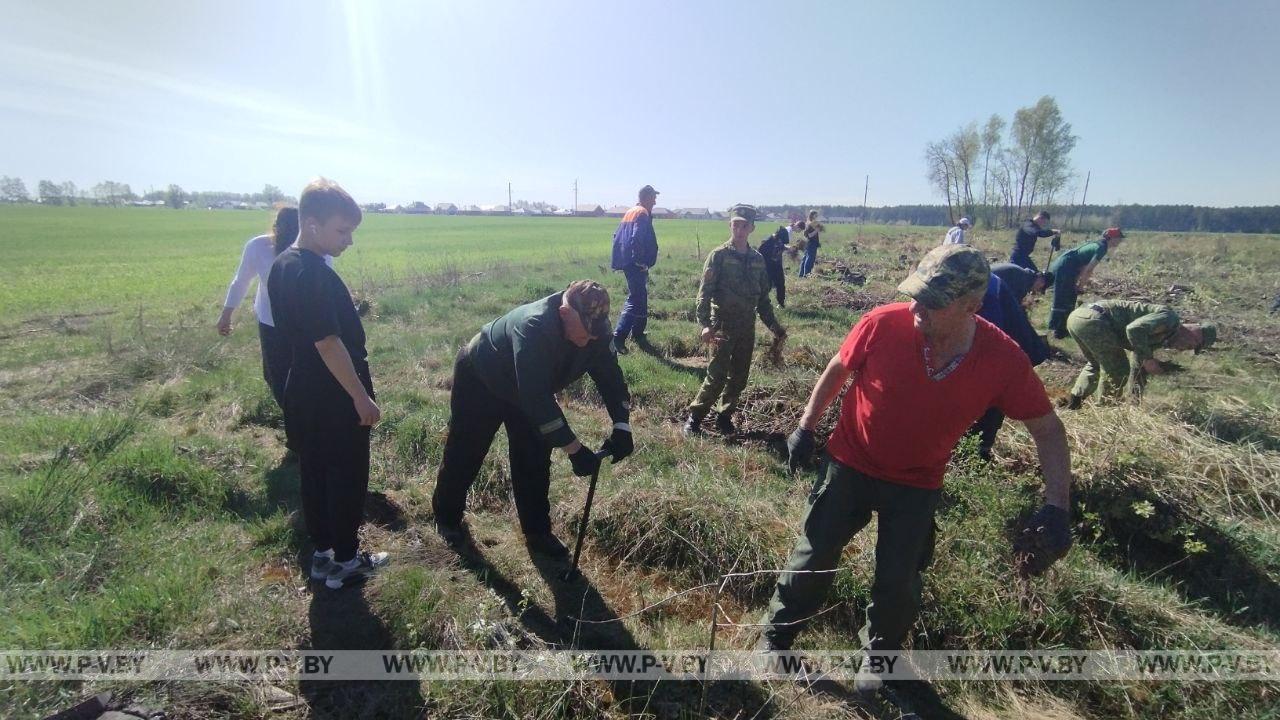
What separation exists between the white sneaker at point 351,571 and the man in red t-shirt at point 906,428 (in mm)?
2112

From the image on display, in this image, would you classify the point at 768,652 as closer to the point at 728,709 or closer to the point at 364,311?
the point at 728,709

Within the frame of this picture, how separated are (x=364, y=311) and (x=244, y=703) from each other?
8.53 metres

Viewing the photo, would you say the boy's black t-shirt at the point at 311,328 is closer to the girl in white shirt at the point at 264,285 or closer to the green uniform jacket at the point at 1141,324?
the girl in white shirt at the point at 264,285

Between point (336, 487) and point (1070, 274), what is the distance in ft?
24.4

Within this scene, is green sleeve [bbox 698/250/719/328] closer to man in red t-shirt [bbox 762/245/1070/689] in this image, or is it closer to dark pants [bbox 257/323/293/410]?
man in red t-shirt [bbox 762/245/1070/689]

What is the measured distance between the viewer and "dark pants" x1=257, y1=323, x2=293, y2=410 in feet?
12.5

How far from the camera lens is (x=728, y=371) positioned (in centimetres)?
523

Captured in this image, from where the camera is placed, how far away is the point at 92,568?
2.87 m

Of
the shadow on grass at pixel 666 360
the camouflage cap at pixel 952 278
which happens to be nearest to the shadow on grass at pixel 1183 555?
the camouflage cap at pixel 952 278

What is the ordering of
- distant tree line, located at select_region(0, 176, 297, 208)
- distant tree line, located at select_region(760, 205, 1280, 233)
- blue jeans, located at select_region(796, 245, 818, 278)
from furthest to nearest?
distant tree line, located at select_region(0, 176, 297, 208) → distant tree line, located at select_region(760, 205, 1280, 233) → blue jeans, located at select_region(796, 245, 818, 278)

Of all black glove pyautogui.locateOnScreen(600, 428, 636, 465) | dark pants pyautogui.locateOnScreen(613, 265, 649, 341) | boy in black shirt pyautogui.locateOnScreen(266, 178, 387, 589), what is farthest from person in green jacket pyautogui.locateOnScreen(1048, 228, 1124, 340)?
boy in black shirt pyautogui.locateOnScreen(266, 178, 387, 589)

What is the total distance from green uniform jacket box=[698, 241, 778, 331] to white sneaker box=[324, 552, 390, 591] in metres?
3.23

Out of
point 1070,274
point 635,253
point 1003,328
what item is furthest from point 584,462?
point 1070,274

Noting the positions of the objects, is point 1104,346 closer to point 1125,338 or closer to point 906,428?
point 1125,338
